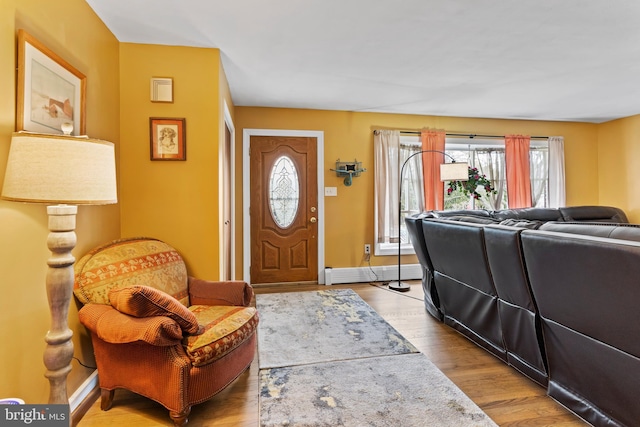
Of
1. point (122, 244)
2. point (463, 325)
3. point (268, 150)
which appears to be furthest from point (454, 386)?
point (268, 150)

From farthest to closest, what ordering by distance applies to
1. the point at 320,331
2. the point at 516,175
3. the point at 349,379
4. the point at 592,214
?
the point at 516,175 < the point at 592,214 < the point at 320,331 < the point at 349,379

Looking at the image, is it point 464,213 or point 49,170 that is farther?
point 464,213

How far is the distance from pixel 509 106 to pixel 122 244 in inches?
184

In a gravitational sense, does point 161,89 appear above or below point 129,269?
above

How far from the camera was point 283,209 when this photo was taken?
437 cm

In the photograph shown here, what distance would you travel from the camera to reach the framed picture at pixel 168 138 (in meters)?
2.47

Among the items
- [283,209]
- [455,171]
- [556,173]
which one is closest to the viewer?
[455,171]

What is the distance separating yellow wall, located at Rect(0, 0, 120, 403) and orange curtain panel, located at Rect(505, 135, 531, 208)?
5.15 metres

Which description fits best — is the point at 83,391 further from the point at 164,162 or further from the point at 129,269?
the point at 164,162

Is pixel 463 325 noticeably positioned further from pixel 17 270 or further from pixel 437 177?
pixel 17 270

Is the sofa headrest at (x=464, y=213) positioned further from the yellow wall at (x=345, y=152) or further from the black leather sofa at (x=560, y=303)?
the yellow wall at (x=345, y=152)

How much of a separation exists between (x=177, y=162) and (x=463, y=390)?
252 cm

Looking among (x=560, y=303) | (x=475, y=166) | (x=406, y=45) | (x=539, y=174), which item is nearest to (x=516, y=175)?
(x=539, y=174)

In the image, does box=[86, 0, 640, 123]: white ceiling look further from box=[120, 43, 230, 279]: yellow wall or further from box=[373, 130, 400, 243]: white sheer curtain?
box=[373, 130, 400, 243]: white sheer curtain
